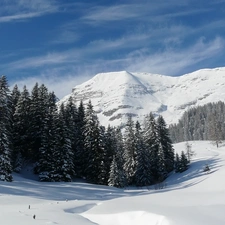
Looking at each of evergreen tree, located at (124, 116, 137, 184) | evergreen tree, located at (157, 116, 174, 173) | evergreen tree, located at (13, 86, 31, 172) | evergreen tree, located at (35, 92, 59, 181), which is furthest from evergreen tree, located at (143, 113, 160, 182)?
evergreen tree, located at (13, 86, 31, 172)

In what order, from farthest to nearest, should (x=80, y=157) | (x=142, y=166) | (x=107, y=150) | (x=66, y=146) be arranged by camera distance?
(x=142, y=166) → (x=107, y=150) → (x=80, y=157) → (x=66, y=146)

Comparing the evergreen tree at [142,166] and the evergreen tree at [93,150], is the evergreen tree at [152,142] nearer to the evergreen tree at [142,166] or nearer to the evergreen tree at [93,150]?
the evergreen tree at [142,166]

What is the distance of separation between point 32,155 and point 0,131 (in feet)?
37.6

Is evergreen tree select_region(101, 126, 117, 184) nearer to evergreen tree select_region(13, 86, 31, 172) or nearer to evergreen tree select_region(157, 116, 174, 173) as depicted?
evergreen tree select_region(157, 116, 174, 173)

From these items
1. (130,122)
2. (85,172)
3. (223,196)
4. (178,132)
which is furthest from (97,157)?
(178,132)

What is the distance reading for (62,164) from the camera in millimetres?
41625

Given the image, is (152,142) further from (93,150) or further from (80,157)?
(80,157)

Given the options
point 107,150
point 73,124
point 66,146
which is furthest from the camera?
point 107,150

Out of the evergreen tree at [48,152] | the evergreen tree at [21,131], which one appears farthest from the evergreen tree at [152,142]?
the evergreen tree at [21,131]

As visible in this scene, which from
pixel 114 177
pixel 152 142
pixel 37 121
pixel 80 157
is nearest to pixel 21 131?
pixel 37 121

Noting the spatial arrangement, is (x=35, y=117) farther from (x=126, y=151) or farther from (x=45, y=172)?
(x=126, y=151)

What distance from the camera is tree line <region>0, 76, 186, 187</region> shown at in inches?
1614

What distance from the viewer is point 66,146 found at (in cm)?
4278

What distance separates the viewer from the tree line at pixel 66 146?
41.0 metres
